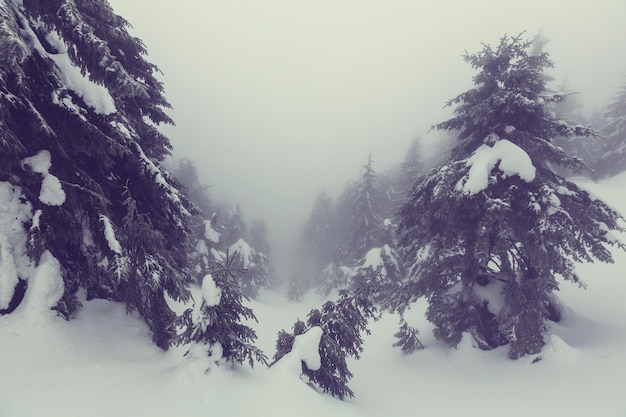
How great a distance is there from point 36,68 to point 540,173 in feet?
48.5

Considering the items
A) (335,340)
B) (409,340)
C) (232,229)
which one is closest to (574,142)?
(409,340)

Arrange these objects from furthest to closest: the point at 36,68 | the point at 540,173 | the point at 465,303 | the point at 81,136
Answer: the point at 465,303, the point at 540,173, the point at 81,136, the point at 36,68

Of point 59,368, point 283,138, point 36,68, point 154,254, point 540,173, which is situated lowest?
point 59,368

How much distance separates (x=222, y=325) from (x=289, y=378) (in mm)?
1843

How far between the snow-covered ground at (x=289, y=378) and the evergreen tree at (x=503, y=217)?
3.48 ft

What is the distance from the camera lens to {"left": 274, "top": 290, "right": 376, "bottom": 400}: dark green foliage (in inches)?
345

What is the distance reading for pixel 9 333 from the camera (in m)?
6.63

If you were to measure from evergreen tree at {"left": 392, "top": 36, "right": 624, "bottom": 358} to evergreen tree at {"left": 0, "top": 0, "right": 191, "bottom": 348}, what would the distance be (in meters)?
8.96

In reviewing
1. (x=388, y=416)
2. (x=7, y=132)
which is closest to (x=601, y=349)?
(x=388, y=416)

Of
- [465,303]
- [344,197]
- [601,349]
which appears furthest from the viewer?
[344,197]

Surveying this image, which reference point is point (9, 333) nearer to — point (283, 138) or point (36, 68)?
point (36, 68)

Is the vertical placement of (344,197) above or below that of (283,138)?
below

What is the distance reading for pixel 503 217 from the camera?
35.0ft

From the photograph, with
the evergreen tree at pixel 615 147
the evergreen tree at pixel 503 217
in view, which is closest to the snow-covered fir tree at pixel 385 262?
the evergreen tree at pixel 503 217
